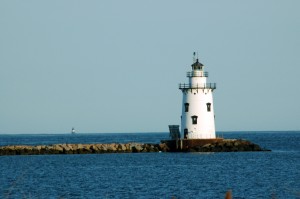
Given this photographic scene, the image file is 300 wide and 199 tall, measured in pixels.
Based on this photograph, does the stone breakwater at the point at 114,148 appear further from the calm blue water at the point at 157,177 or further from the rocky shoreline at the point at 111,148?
the calm blue water at the point at 157,177

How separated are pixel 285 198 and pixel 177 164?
25.5 metres

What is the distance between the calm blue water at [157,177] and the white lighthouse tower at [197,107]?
2588mm

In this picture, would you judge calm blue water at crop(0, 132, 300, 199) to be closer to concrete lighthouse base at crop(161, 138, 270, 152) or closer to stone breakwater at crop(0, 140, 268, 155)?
concrete lighthouse base at crop(161, 138, 270, 152)

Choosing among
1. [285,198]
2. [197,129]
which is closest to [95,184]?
[285,198]

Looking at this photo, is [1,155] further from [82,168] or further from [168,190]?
[168,190]

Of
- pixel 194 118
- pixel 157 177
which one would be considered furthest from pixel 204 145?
pixel 157 177

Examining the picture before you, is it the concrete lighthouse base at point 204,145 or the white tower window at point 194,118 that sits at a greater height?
the white tower window at point 194,118

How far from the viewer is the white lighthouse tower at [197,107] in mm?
62594

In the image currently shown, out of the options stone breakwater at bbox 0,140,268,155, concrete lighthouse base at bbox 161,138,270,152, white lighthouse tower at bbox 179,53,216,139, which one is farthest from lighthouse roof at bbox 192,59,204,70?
stone breakwater at bbox 0,140,268,155

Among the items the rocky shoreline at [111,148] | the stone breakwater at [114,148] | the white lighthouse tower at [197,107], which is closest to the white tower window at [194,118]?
the white lighthouse tower at [197,107]

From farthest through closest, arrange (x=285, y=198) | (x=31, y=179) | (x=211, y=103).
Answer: (x=211, y=103) → (x=31, y=179) → (x=285, y=198)

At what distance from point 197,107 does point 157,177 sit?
1755 cm

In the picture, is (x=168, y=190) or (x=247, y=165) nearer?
(x=168, y=190)

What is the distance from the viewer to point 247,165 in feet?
187
